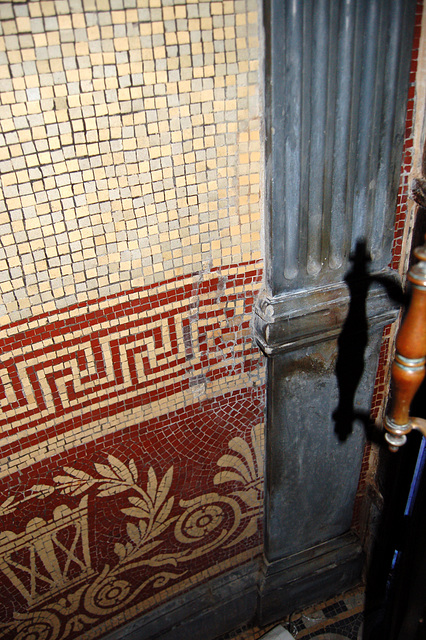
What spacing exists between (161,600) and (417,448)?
3.83ft

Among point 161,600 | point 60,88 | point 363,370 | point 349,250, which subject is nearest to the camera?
point 60,88

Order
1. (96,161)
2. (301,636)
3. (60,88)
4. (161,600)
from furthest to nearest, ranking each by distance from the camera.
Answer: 1. (301,636)
2. (161,600)
3. (96,161)
4. (60,88)

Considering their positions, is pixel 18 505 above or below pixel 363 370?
below

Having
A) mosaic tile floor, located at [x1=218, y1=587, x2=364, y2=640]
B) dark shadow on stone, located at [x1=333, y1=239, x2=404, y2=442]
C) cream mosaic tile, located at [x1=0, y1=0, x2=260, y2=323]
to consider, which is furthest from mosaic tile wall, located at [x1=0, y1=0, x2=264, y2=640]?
mosaic tile floor, located at [x1=218, y1=587, x2=364, y2=640]

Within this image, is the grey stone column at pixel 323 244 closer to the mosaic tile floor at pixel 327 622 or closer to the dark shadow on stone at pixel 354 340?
the dark shadow on stone at pixel 354 340

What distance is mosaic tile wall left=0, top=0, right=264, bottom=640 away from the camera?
1.18 meters

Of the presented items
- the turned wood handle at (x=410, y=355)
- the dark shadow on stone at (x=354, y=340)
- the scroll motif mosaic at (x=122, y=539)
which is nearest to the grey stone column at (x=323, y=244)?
the dark shadow on stone at (x=354, y=340)

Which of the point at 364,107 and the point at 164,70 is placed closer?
the point at 164,70

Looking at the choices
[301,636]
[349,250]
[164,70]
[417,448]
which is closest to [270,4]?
A: [164,70]

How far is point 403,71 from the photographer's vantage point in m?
1.42

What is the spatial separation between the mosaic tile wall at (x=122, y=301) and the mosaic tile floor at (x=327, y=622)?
A: 552 millimetres

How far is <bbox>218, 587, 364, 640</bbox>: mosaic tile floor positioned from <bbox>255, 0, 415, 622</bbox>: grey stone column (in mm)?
163

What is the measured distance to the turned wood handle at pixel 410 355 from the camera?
39.2 inches

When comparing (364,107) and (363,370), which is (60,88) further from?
(363,370)
